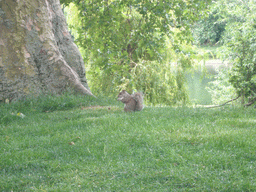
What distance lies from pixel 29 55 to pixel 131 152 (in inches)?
190

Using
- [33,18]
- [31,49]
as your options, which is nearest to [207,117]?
[31,49]

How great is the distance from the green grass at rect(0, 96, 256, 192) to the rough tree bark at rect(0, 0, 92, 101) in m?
1.44

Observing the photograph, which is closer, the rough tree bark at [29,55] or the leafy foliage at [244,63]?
the rough tree bark at [29,55]

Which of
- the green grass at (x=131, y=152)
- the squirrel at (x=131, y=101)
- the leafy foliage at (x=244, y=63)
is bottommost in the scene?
the green grass at (x=131, y=152)

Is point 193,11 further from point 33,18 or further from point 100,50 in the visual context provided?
point 33,18

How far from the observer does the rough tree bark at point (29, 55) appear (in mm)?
7332

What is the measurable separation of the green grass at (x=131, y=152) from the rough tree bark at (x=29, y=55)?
144 centimetres

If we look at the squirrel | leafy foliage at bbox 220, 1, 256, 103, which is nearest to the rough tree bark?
the squirrel

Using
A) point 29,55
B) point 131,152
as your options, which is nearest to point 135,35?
point 29,55

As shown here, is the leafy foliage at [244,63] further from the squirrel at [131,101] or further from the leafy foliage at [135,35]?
the squirrel at [131,101]

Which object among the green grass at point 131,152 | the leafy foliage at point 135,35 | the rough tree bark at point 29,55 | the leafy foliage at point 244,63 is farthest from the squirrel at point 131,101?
the leafy foliage at point 244,63

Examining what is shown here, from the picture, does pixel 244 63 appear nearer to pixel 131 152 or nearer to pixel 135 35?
pixel 135 35

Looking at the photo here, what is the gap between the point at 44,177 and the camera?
134 inches

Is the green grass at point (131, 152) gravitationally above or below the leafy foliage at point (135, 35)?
below
